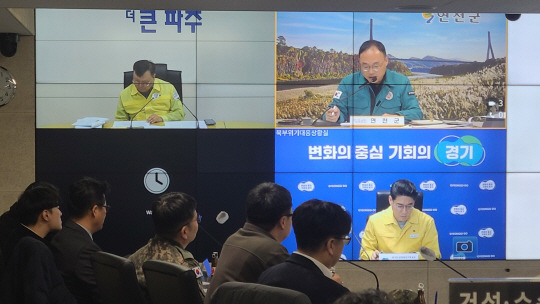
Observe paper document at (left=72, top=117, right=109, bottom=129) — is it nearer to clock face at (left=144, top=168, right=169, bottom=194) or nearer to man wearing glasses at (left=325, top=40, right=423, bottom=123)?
clock face at (left=144, top=168, right=169, bottom=194)

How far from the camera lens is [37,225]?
14.3 feet

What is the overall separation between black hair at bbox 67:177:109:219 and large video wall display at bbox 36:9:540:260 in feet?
9.18

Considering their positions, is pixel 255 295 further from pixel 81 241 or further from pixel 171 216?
→ pixel 81 241

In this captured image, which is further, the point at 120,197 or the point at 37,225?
the point at 120,197

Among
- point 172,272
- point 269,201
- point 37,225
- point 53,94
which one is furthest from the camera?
point 53,94

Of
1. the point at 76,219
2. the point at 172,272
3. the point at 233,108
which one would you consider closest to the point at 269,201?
the point at 172,272

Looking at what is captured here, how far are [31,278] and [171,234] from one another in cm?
70

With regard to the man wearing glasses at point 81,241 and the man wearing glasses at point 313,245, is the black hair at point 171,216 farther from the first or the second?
the man wearing glasses at point 313,245

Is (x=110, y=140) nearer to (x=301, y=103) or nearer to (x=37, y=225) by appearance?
(x=301, y=103)

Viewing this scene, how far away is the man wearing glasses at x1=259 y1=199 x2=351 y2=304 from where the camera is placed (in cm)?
297

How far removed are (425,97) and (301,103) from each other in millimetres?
1142

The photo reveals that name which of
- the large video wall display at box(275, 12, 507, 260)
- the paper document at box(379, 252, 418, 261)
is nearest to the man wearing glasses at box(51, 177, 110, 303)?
the large video wall display at box(275, 12, 507, 260)

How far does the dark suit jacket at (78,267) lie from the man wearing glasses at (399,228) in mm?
3705

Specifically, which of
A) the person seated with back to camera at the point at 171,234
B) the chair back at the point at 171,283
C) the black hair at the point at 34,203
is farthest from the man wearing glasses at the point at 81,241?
the chair back at the point at 171,283
